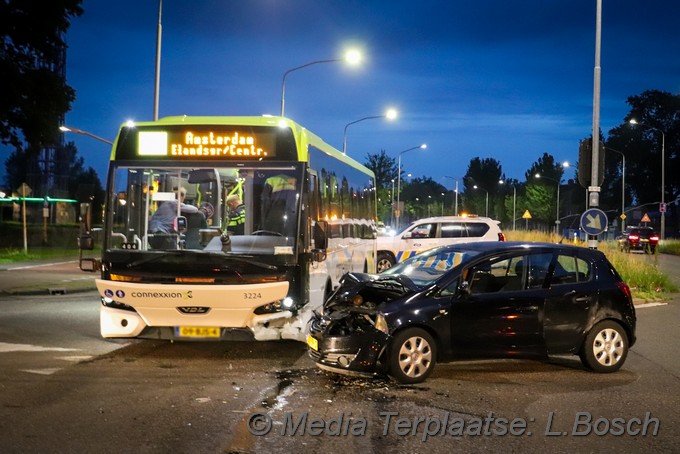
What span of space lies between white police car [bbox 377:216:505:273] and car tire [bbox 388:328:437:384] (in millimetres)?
14810

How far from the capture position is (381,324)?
336 inches

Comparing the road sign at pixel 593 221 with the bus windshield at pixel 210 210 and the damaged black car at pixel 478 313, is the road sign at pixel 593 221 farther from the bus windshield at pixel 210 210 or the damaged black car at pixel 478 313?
the bus windshield at pixel 210 210

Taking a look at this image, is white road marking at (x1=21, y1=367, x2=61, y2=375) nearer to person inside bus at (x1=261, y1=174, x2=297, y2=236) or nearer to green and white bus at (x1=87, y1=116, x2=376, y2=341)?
green and white bus at (x1=87, y1=116, x2=376, y2=341)

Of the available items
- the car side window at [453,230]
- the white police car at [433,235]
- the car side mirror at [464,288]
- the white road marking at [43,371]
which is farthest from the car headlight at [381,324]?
the car side window at [453,230]

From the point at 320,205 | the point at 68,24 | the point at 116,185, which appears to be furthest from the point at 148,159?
the point at 68,24

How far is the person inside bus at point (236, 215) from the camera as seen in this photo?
987cm

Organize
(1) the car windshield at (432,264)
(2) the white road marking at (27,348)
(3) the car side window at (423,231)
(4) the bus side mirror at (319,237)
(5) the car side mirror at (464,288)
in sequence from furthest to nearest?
(3) the car side window at (423,231) → (2) the white road marking at (27,348) → (4) the bus side mirror at (319,237) → (1) the car windshield at (432,264) → (5) the car side mirror at (464,288)

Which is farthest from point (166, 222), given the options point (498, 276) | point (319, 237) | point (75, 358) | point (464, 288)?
point (498, 276)

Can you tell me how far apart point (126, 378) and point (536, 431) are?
4.48 metres

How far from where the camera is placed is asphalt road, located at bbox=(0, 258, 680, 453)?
20.7 feet

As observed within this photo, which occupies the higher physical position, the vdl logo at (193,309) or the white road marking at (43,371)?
the vdl logo at (193,309)

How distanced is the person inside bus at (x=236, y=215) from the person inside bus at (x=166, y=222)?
42 centimetres

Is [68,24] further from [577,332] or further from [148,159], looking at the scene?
[577,332]

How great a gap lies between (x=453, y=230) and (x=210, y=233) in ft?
48.1
